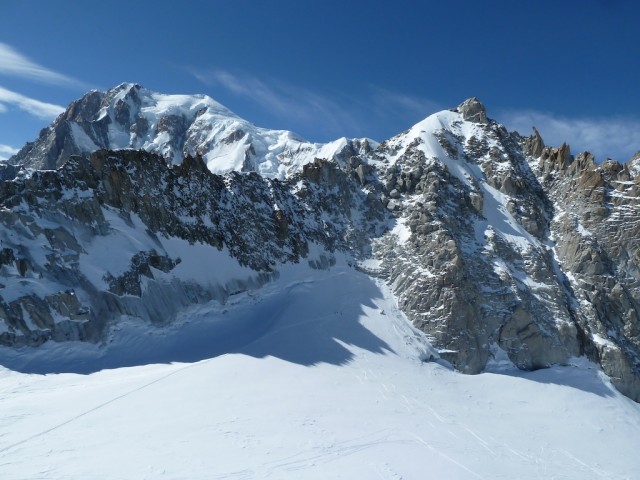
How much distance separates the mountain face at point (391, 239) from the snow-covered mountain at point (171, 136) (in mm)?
31114

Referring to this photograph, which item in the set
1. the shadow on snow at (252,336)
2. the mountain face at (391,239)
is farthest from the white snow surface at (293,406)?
the mountain face at (391,239)

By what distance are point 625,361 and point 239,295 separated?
1321 inches

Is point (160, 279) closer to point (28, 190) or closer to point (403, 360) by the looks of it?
point (28, 190)

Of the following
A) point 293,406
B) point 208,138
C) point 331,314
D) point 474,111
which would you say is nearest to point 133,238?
point 331,314

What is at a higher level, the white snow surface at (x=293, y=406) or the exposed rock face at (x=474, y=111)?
the exposed rock face at (x=474, y=111)

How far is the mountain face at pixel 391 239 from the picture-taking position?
3447 cm

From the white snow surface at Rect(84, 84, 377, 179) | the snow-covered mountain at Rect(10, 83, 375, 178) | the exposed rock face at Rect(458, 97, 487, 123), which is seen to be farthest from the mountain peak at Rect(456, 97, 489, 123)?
the white snow surface at Rect(84, 84, 377, 179)

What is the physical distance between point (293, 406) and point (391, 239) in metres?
27.4

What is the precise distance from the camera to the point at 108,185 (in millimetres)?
39156

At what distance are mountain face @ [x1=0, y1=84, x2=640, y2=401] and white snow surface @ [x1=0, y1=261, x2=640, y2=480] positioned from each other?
234cm

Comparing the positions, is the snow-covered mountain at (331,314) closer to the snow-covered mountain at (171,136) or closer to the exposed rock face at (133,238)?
the exposed rock face at (133,238)

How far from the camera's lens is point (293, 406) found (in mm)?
28172

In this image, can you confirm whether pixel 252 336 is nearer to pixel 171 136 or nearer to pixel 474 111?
pixel 474 111

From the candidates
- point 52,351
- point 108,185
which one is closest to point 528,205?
point 108,185
